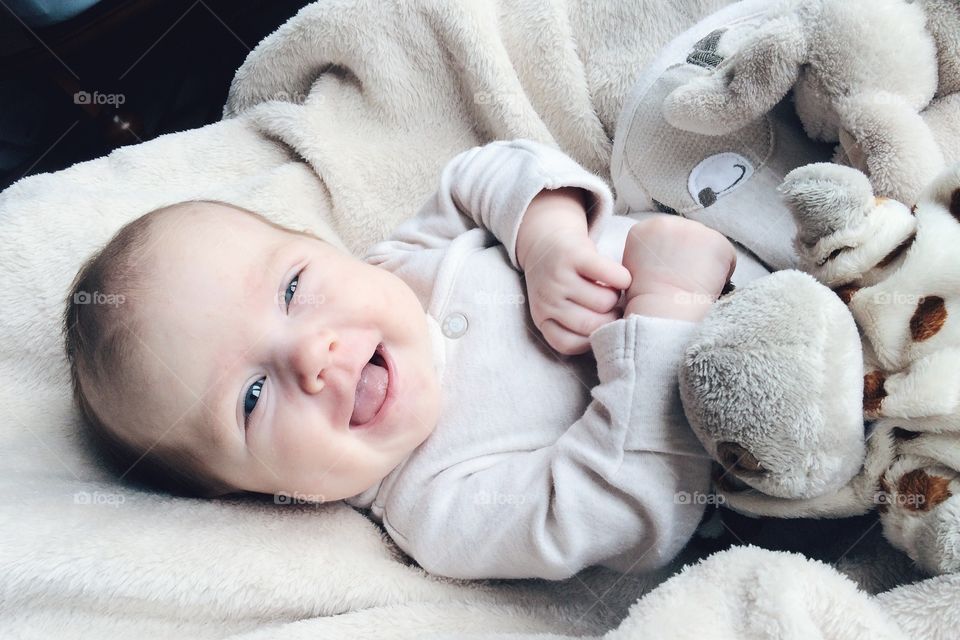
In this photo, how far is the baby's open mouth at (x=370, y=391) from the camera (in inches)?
31.1

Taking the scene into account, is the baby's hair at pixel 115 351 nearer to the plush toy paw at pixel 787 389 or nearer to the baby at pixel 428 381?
the baby at pixel 428 381

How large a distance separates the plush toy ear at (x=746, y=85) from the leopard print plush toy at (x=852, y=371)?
17 cm

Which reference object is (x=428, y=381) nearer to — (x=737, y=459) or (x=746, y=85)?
(x=737, y=459)

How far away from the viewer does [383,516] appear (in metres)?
0.88

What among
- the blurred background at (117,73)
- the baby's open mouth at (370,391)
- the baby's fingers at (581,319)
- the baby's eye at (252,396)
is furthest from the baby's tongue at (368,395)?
the blurred background at (117,73)

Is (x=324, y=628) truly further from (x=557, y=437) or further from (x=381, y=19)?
(x=381, y=19)

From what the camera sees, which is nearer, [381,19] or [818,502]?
[818,502]

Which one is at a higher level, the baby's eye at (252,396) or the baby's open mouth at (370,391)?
the baby's eye at (252,396)

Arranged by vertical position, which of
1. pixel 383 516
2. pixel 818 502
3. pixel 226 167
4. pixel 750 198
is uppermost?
pixel 226 167

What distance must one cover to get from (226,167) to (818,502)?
96 cm

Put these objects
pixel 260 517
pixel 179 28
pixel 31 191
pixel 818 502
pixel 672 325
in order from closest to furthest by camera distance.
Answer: pixel 818 502, pixel 672 325, pixel 260 517, pixel 31 191, pixel 179 28

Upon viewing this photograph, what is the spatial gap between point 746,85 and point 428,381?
0.46 meters

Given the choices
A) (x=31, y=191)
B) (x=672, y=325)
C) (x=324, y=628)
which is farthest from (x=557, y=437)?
(x=31, y=191)

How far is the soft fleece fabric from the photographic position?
0.71m
